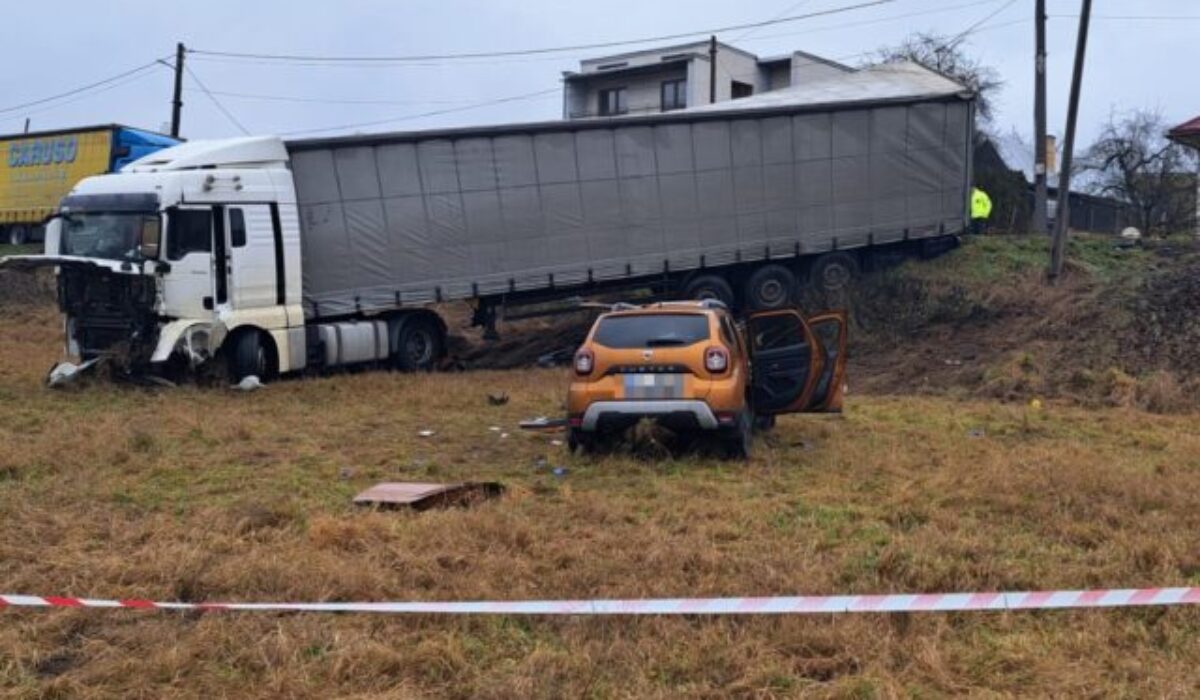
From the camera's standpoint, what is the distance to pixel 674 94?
47.8 metres

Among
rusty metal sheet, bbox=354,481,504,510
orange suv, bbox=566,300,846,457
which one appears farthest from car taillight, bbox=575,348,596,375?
rusty metal sheet, bbox=354,481,504,510

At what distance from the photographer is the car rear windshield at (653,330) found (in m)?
8.79

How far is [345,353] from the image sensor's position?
1562 cm

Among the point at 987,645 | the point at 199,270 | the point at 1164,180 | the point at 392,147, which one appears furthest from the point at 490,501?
the point at 1164,180

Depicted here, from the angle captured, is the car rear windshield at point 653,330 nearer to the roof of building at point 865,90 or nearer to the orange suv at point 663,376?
the orange suv at point 663,376

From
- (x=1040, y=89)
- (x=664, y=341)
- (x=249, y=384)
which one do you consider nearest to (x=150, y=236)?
(x=249, y=384)

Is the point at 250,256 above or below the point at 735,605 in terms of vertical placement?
above

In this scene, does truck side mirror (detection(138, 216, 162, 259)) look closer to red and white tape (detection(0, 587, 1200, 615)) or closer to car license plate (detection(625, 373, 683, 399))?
car license plate (detection(625, 373, 683, 399))

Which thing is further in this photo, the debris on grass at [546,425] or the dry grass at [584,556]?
the debris on grass at [546,425]

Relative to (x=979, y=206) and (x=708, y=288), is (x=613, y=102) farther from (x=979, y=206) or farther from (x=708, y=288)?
(x=708, y=288)

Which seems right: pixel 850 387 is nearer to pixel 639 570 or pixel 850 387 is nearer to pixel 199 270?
pixel 199 270

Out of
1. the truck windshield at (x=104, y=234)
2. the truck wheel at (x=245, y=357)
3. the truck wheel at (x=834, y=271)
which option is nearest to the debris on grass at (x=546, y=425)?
the truck wheel at (x=245, y=357)

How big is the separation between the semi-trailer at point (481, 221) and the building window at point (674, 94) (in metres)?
26.3

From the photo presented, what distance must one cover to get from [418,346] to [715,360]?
366 inches
